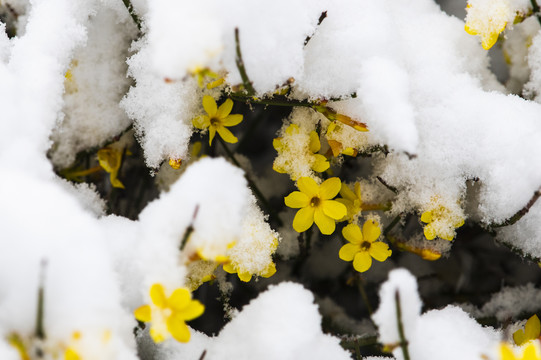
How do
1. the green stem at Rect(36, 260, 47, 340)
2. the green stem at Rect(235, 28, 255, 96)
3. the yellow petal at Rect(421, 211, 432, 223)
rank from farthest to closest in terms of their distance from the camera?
the yellow petal at Rect(421, 211, 432, 223) → the green stem at Rect(235, 28, 255, 96) → the green stem at Rect(36, 260, 47, 340)

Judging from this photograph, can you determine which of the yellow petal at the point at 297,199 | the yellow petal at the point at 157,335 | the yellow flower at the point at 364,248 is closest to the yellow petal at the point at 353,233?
the yellow flower at the point at 364,248

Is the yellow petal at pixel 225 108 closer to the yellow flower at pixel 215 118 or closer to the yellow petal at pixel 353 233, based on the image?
the yellow flower at pixel 215 118

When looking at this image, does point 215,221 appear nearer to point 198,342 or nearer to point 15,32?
point 198,342

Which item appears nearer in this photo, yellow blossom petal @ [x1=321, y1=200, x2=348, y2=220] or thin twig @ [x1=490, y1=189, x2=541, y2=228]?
thin twig @ [x1=490, y1=189, x2=541, y2=228]

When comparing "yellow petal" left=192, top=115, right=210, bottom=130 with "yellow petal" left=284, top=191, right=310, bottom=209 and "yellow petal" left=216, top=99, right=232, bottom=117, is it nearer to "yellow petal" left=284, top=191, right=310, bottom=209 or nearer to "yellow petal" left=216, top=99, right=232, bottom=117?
"yellow petal" left=216, top=99, right=232, bottom=117

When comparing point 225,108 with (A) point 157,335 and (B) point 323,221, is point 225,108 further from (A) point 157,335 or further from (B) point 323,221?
(A) point 157,335

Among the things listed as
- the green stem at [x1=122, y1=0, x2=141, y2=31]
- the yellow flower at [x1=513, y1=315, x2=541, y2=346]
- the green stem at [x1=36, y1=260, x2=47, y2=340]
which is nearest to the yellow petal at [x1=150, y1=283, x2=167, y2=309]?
the green stem at [x1=36, y1=260, x2=47, y2=340]

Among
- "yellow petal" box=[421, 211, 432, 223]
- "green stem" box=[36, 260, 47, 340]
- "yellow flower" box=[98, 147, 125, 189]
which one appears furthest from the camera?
"yellow flower" box=[98, 147, 125, 189]

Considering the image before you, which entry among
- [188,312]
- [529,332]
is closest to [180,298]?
[188,312]
